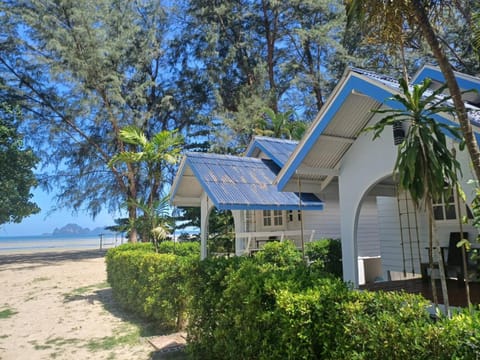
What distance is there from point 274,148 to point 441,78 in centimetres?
719

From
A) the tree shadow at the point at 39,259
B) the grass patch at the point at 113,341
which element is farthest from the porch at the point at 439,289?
the tree shadow at the point at 39,259

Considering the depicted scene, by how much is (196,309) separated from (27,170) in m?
25.2

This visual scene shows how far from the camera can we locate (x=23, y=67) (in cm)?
2614

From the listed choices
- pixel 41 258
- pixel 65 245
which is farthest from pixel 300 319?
pixel 65 245

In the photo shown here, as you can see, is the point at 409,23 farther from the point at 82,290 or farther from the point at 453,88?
the point at 82,290

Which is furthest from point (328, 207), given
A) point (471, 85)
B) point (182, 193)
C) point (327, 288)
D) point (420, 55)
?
point (420, 55)

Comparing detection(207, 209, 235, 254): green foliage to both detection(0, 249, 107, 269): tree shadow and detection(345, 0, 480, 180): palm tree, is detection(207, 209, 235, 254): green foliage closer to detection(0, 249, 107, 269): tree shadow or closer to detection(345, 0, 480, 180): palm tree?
detection(0, 249, 107, 269): tree shadow

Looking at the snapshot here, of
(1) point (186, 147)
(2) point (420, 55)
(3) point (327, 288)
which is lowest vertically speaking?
(3) point (327, 288)

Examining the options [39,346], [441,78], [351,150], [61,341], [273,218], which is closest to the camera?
[39,346]

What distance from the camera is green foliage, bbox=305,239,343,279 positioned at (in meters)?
10.8

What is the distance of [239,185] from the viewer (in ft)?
41.6

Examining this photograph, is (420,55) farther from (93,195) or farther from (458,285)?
(93,195)

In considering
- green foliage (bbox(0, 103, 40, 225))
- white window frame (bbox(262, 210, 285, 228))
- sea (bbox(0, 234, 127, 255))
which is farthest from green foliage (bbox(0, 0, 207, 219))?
white window frame (bbox(262, 210, 285, 228))

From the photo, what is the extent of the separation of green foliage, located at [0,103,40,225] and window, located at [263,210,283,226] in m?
17.9
